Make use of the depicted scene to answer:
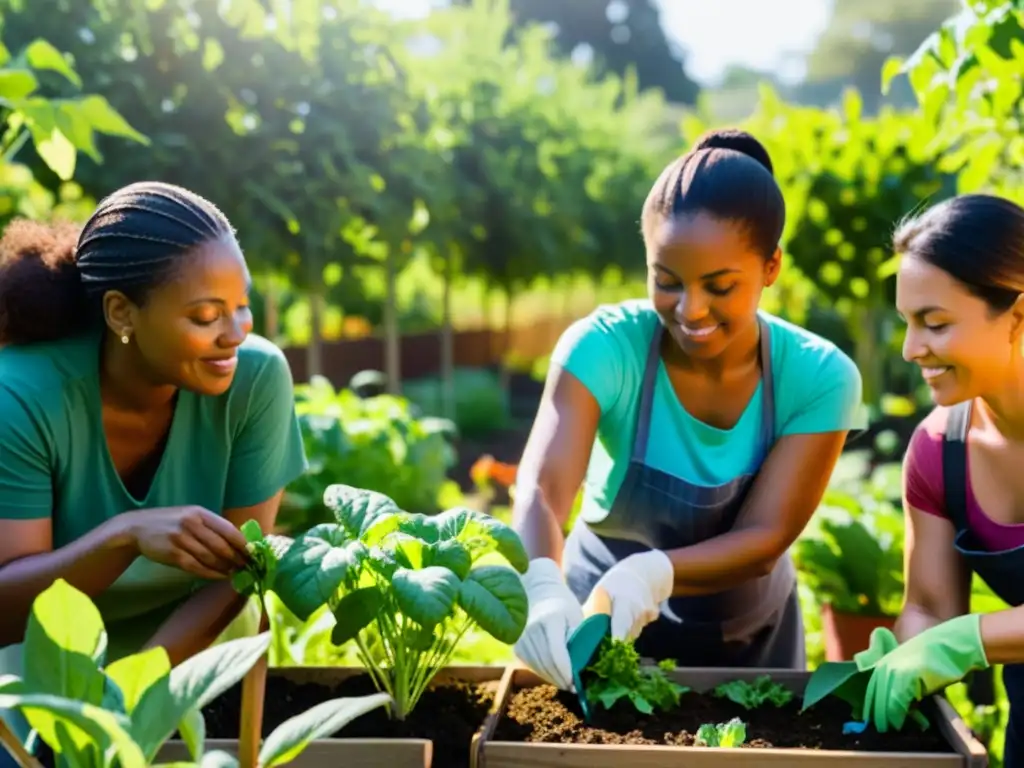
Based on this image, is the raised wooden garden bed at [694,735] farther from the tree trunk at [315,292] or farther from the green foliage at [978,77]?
the tree trunk at [315,292]

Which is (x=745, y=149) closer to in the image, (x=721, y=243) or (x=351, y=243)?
(x=721, y=243)

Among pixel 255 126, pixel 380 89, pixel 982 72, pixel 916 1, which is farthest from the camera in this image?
pixel 916 1

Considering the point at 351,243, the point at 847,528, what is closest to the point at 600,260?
the point at 351,243

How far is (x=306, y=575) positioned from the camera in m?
1.14

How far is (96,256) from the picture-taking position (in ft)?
4.53

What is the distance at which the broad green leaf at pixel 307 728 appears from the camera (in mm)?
952

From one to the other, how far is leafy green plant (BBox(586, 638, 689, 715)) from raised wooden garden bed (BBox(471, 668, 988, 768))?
15 mm

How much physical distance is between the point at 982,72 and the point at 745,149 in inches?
25.1

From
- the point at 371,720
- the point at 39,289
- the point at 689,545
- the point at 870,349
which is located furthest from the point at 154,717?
the point at 870,349

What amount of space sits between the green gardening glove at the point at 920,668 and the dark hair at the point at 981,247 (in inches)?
15.8

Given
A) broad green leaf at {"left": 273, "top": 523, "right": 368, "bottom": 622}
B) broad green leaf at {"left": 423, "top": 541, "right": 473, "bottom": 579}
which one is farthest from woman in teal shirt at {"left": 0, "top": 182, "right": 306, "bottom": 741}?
broad green leaf at {"left": 423, "top": 541, "right": 473, "bottom": 579}

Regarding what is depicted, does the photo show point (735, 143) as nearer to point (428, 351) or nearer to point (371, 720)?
point (371, 720)

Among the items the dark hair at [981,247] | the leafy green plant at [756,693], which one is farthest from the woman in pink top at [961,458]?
the leafy green plant at [756,693]

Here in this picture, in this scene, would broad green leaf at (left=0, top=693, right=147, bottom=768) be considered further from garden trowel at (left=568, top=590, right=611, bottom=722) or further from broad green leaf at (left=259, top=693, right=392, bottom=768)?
garden trowel at (left=568, top=590, right=611, bottom=722)
